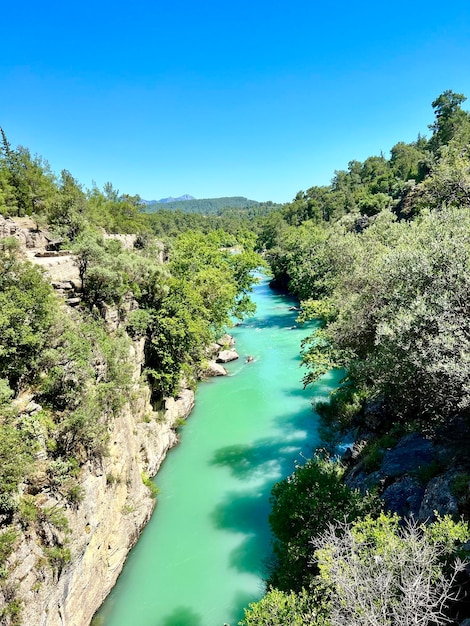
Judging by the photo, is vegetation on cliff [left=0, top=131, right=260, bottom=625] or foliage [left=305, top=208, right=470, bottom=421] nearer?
foliage [left=305, top=208, right=470, bottom=421]

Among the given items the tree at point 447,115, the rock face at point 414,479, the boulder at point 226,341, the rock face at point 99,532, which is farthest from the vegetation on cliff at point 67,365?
the tree at point 447,115

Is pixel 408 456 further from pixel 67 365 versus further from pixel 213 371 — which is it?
pixel 213 371

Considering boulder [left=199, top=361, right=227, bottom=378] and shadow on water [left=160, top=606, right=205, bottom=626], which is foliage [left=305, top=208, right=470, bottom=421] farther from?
boulder [left=199, top=361, right=227, bottom=378]

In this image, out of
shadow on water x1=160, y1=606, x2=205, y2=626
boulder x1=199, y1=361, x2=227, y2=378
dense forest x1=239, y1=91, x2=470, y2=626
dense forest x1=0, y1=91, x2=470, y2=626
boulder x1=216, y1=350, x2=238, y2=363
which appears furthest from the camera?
boulder x1=216, y1=350, x2=238, y2=363

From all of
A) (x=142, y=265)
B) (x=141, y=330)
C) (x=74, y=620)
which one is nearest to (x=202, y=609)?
(x=74, y=620)

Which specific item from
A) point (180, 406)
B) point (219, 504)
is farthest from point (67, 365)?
point (180, 406)

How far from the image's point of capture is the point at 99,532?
10.4 metres

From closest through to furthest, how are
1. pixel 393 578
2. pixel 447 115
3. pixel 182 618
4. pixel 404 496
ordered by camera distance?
pixel 393 578 < pixel 404 496 < pixel 182 618 < pixel 447 115

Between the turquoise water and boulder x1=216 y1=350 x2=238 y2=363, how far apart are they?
5.20 feet

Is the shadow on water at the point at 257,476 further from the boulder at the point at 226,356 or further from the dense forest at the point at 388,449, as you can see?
the boulder at the point at 226,356

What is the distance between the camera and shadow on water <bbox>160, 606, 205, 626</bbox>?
1004cm

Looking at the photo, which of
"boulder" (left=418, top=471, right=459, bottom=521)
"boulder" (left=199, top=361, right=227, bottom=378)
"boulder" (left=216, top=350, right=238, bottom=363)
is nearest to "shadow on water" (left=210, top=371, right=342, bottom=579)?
"boulder" (left=418, top=471, right=459, bottom=521)

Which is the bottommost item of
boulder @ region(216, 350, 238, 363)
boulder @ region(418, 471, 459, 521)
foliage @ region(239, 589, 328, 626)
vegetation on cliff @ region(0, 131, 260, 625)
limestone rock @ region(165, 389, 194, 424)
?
limestone rock @ region(165, 389, 194, 424)

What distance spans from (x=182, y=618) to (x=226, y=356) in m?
18.3
